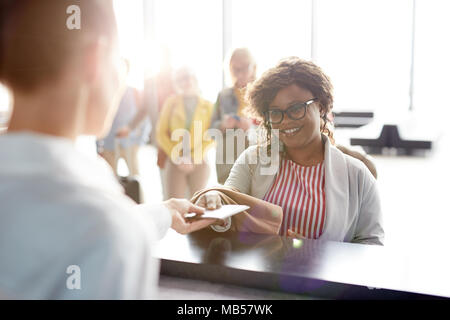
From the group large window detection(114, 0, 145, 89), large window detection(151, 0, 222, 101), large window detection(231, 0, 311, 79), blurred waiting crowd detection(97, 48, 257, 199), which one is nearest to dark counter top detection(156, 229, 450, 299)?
blurred waiting crowd detection(97, 48, 257, 199)

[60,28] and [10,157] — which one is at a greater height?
[60,28]

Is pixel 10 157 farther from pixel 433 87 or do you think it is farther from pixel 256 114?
pixel 433 87

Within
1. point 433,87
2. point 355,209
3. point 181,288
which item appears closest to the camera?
point 181,288

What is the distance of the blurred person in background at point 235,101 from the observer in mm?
3049

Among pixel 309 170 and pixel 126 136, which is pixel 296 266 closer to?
pixel 309 170

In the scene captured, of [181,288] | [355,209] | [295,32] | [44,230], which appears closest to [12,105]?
[44,230]

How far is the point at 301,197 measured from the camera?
1920 mm

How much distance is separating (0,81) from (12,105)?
3cm

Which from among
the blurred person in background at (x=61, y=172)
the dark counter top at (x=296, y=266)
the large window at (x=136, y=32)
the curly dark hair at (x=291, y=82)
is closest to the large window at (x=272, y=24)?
the large window at (x=136, y=32)

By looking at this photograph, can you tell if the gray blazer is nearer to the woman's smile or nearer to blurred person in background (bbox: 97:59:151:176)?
the woman's smile

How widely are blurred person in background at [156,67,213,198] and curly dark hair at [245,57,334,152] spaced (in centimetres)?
148

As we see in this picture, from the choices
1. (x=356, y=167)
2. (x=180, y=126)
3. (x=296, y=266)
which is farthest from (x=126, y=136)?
(x=296, y=266)

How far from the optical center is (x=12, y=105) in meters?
0.50

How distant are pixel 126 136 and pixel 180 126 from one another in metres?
0.87
